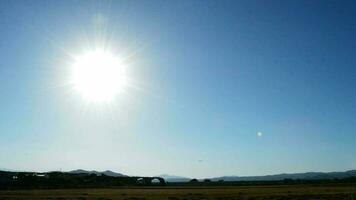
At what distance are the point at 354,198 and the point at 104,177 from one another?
110027 millimetres

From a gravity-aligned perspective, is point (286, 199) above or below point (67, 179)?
below

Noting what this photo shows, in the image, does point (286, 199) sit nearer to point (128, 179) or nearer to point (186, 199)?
point (186, 199)

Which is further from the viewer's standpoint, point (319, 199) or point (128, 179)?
point (128, 179)

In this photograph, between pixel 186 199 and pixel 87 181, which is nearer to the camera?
pixel 186 199

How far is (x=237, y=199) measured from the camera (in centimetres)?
4378

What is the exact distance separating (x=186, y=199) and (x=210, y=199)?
2.60m

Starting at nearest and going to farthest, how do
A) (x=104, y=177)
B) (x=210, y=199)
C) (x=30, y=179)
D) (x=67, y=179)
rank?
(x=210, y=199) → (x=30, y=179) → (x=67, y=179) → (x=104, y=177)

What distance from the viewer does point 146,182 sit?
146 m

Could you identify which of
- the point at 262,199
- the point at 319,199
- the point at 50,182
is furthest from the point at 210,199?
the point at 50,182

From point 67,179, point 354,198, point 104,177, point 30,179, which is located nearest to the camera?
point 354,198

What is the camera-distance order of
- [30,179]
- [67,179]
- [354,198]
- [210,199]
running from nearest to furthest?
[354,198] → [210,199] → [30,179] → [67,179]

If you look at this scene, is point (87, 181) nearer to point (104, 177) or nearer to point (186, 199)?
point (104, 177)

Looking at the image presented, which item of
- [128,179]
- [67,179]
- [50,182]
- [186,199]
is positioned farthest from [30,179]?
[186,199]

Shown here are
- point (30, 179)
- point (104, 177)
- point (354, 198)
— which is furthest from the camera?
point (104, 177)
